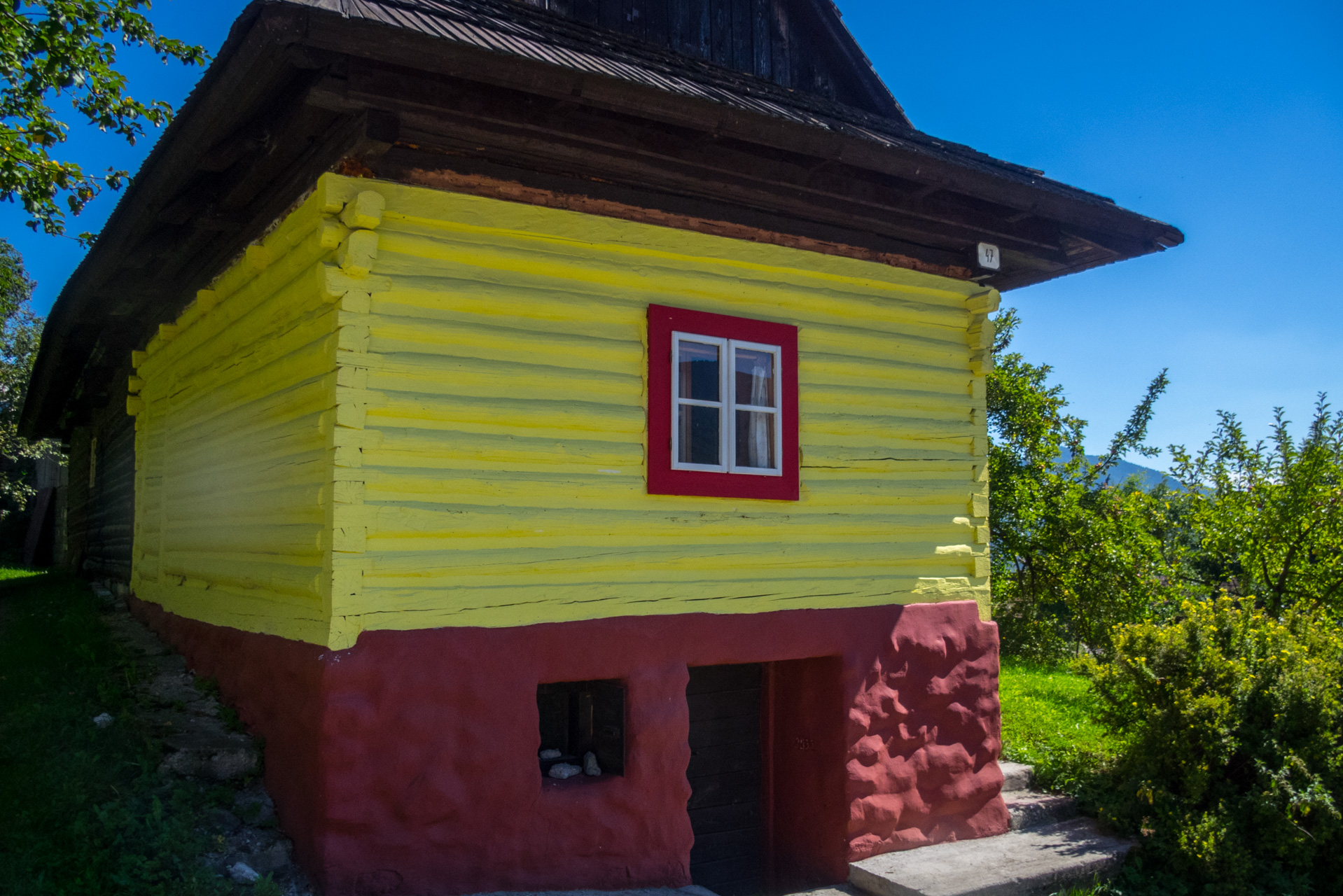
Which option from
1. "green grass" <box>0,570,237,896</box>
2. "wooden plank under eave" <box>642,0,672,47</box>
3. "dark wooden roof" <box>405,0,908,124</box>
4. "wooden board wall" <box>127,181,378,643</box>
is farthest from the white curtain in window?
"green grass" <box>0,570,237,896</box>

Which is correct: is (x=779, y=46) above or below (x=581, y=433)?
above

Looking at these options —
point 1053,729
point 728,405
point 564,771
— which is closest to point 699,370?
point 728,405

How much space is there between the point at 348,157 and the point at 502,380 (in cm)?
138

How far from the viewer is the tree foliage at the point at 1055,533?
14.1 metres

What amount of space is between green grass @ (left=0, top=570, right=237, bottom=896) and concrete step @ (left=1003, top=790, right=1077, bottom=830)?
5223 millimetres

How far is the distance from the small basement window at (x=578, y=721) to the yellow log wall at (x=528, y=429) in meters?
0.84

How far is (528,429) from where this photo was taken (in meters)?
5.16

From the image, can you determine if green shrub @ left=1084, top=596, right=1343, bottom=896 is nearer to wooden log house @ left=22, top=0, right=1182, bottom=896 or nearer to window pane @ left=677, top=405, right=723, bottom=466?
wooden log house @ left=22, top=0, right=1182, bottom=896

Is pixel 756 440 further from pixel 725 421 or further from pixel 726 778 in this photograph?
pixel 726 778

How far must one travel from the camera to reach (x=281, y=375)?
216 inches

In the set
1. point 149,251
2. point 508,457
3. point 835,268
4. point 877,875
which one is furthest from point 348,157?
point 877,875

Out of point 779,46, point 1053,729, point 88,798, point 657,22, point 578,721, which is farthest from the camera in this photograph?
point 1053,729

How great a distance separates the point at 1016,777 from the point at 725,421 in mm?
3976

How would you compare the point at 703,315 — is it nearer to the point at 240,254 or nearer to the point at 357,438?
the point at 357,438
